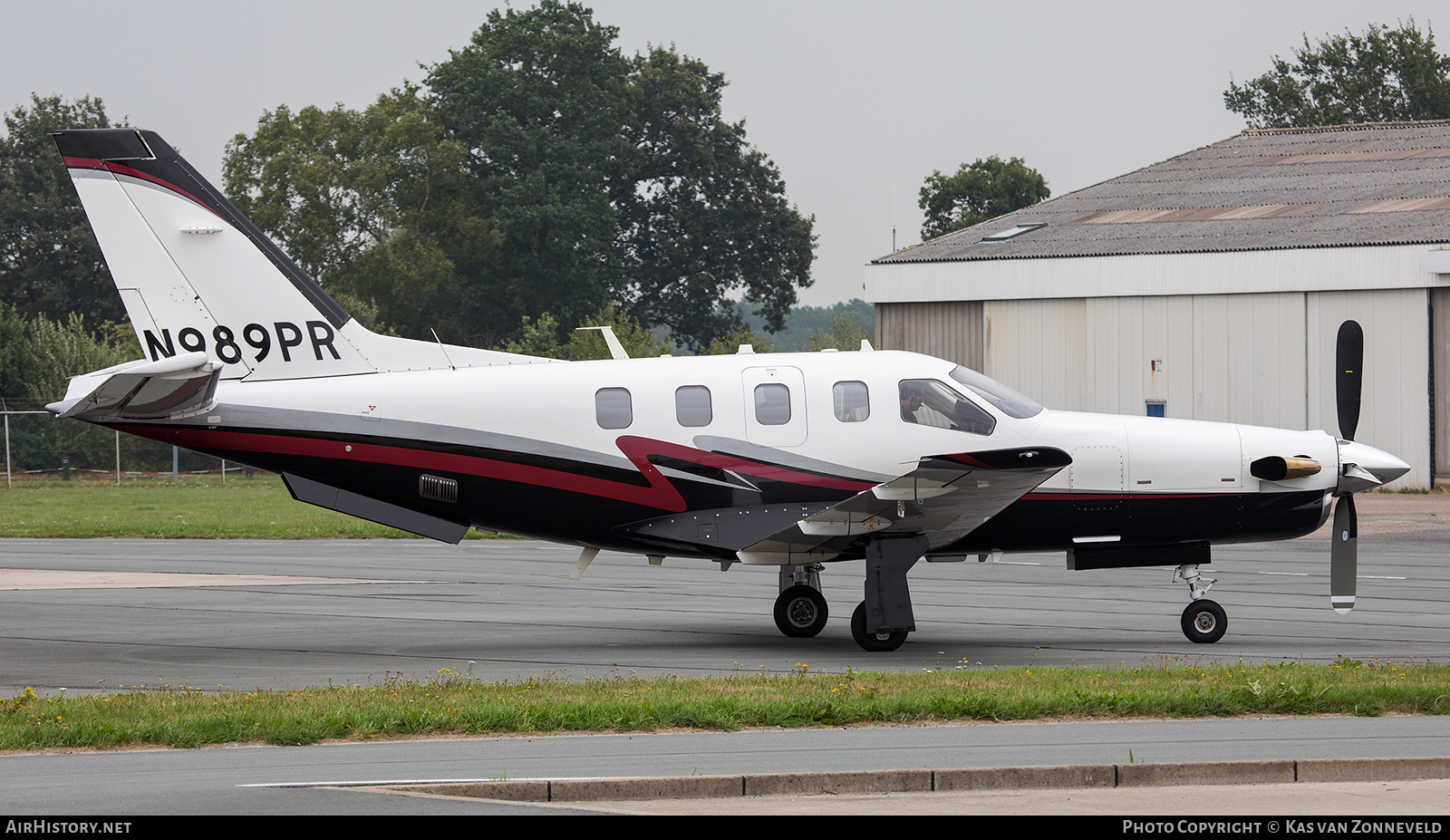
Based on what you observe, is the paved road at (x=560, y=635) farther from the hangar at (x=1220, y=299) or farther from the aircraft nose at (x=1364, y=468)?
the hangar at (x=1220, y=299)

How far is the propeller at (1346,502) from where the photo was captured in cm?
1462

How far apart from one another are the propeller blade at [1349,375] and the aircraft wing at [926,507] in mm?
3756

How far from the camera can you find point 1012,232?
47.0m

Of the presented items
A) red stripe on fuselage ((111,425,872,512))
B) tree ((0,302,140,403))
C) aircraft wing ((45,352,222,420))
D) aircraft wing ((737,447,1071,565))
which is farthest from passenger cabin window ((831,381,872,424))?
tree ((0,302,140,403))

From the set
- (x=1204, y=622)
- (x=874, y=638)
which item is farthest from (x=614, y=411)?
(x=1204, y=622)

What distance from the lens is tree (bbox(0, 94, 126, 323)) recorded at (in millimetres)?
82125

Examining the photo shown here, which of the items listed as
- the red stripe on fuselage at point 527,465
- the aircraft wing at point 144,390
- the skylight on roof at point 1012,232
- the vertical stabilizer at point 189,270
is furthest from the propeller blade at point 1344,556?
the skylight on roof at point 1012,232

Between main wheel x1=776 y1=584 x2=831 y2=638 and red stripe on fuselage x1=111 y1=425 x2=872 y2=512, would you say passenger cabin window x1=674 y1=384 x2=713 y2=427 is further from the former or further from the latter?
main wheel x1=776 y1=584 x2=831 y2=638

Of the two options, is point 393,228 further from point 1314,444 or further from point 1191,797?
point 1191,797

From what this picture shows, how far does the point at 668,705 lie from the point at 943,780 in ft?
8.26

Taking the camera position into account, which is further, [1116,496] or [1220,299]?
[1220,299]

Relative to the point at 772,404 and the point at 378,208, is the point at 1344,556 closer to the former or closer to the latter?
the point at 772,404

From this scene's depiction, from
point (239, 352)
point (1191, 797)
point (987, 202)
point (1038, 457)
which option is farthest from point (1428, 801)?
point (987, 202)

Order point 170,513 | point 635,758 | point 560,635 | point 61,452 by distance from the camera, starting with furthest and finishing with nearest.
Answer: point 61,452, point 170,513, point 560,635, point 635,758
